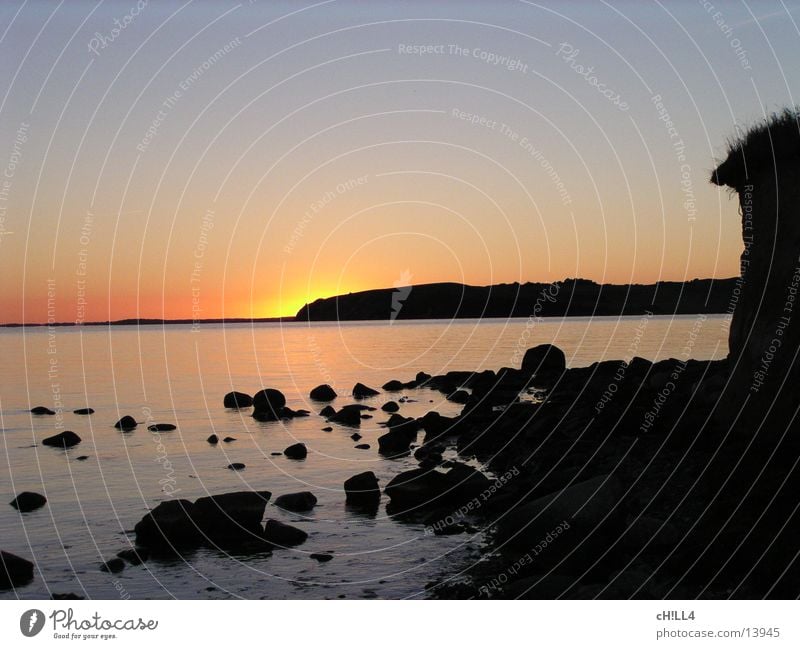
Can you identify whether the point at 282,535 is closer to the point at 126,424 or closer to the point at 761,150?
the point at 761,150

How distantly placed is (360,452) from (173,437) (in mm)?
9912

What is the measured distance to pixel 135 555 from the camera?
16375 mm

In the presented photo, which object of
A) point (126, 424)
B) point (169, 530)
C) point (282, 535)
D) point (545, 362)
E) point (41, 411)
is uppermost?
point (545, 362)

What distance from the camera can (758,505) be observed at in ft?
43.2

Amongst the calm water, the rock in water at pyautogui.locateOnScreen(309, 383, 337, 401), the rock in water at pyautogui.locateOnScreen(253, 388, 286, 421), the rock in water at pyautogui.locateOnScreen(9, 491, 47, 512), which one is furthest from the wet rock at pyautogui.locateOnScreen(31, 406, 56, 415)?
the rock in water at pyautogui.locateOnScreen(9, 491, 47, 512)

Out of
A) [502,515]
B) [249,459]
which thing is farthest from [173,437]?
[502,515]

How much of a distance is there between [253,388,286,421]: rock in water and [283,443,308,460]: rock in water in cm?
1165

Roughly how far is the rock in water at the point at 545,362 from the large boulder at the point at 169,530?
34.8 metres

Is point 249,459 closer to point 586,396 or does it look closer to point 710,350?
point 586,396

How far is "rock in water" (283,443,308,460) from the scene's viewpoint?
2772 cm

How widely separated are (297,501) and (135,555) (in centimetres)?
461

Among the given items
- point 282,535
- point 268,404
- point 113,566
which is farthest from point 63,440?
point 282,535

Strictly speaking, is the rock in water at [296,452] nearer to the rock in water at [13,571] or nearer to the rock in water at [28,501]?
the rock in water at [28,501]

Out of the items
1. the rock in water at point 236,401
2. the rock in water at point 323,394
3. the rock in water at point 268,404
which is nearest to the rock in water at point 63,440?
the rock in water at point 268,404
